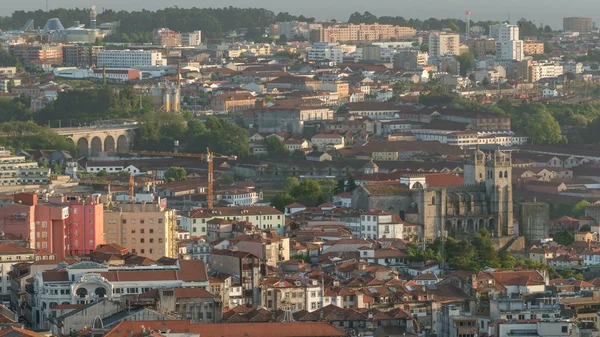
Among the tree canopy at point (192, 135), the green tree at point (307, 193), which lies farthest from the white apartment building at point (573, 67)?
the green tree at point (307, 193)

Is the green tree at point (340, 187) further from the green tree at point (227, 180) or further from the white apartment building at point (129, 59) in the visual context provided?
the white apartment building at point (129, 59)

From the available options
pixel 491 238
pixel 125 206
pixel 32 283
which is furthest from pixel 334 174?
pixel 32 283

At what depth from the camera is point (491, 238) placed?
5025cm

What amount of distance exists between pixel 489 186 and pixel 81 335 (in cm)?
2185

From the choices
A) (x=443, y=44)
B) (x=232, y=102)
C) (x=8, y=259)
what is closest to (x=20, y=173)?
(x=8, y=259)

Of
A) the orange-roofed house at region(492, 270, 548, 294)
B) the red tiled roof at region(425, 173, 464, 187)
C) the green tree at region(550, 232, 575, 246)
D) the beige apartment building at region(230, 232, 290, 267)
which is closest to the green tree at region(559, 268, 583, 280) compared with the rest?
the orange-roofed house at region(492, 270, 548, 294)

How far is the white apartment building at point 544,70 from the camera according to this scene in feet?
355

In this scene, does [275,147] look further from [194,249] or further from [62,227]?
[62,227]

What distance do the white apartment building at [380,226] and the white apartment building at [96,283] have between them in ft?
42.3

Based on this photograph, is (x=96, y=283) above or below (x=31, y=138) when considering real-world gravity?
above

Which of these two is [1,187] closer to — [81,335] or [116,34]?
[81,335]

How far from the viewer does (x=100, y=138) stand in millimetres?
78688

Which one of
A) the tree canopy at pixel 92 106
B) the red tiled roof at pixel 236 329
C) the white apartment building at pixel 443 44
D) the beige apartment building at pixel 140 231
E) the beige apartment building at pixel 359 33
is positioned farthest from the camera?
the beige apartment building at pixel 359 33

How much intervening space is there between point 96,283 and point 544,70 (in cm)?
7495
